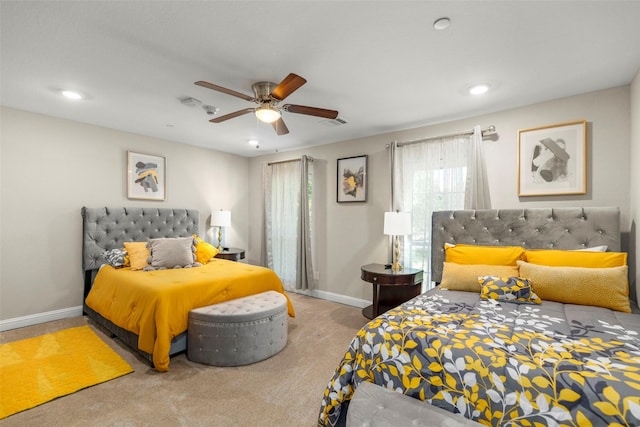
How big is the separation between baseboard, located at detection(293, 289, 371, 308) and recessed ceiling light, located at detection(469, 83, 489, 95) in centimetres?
288

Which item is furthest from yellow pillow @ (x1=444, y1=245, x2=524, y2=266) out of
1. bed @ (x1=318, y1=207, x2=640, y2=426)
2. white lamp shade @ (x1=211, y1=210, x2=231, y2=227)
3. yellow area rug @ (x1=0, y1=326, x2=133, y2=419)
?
white lamp shade @ (x1=211, y1=210, x2=231, y2=227)

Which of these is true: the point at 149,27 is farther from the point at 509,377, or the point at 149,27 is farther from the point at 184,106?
the point at 509,377

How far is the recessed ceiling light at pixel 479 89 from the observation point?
2.63 meters

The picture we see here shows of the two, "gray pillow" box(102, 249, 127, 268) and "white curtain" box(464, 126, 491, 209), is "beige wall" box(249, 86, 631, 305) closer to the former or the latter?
"white curtain" box(464, 126, 491, 209)

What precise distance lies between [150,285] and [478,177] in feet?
11.5

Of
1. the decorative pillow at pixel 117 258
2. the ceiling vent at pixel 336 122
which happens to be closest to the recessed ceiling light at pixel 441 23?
the ceiling vent at pixel 336 122

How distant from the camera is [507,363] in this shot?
1.26 metres

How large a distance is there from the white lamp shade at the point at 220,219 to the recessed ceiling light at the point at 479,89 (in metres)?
3.86

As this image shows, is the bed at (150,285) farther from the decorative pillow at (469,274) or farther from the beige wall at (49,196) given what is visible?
the decorative pillow at (469,274)

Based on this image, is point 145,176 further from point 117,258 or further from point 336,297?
point 336,297

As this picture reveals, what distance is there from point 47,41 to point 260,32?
1.48 metres

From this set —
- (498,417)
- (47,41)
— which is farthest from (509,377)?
(47,41)

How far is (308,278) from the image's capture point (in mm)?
4684

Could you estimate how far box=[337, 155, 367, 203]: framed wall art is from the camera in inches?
166
